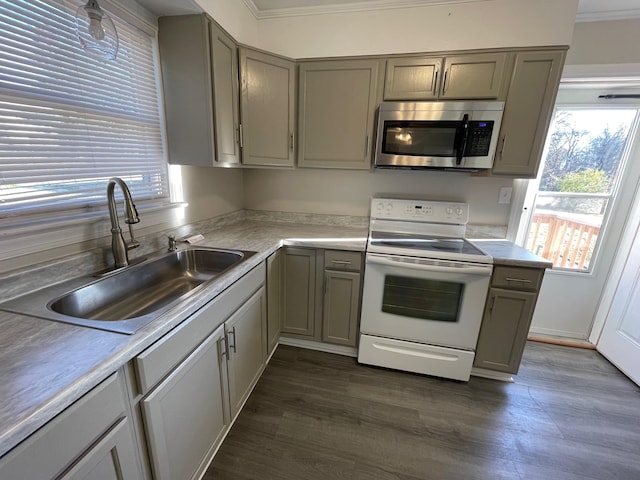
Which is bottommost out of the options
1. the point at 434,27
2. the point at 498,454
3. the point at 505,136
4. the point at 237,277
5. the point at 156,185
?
the point at 498,454

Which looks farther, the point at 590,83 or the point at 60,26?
the point at 590,83

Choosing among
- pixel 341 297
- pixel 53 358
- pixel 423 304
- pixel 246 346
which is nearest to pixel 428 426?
pixel 423 304

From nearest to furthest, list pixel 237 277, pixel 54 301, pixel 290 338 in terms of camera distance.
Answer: pixel 54 301, pixel 237 277, pixel 290 338

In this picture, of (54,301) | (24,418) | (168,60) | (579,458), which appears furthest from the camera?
(168,60)

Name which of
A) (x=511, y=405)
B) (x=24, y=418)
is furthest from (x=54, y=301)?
(x=511, y=405)

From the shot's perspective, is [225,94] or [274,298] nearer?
[225,94]

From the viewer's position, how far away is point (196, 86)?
1552 millimetres

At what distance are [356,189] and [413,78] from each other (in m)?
0.91

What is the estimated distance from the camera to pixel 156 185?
1.62 m

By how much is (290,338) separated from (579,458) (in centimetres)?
183

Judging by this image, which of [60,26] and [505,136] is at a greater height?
[60,26]

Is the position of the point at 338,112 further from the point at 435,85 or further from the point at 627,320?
the point at 627,320

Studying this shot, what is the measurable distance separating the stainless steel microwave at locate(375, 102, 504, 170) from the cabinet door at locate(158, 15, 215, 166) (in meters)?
1.14

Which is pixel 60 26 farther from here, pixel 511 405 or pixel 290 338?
pixel 511 405
